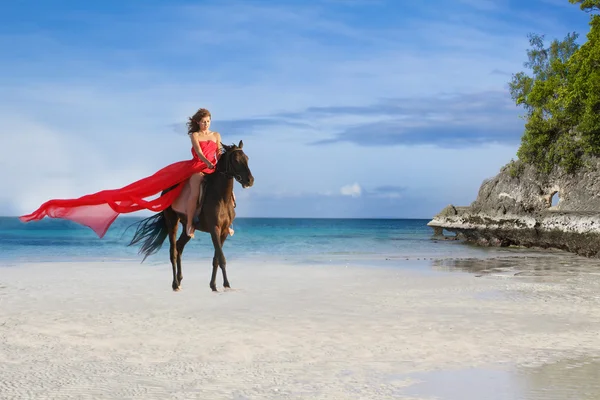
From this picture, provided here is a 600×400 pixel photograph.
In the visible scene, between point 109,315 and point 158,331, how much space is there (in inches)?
65.2

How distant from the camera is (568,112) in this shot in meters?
27.5

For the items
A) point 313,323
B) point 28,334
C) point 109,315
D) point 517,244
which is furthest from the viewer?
point 517,244

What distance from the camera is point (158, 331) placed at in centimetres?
809

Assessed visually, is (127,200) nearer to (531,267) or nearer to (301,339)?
(301,339)

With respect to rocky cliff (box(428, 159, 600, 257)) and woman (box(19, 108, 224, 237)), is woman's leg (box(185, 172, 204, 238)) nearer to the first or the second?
woman (box(19, 108, 224, 237))

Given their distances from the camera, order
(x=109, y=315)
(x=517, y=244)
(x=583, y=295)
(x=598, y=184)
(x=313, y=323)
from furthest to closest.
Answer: (x=517, y=244) < (x=598, y=184) < (x=583, y=295) < (x=109, y=315) < (x=313, y=323)

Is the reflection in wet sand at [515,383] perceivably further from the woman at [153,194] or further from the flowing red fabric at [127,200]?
the flowing red fabric at [127,200]

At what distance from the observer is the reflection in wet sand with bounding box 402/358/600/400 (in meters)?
5.31

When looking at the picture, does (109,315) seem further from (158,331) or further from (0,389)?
(0,389)

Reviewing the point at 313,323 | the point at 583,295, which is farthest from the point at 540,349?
the point at 583,295

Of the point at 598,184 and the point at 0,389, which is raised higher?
the point at 598,184

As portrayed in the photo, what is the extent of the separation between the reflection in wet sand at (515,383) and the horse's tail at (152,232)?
7111 millimetres

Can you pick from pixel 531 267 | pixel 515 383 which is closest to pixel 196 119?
pixel 515 383

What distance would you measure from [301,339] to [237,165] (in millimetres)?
3788
